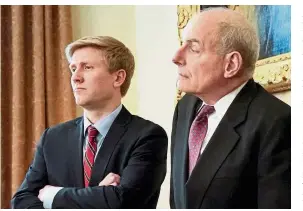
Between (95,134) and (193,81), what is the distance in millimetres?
343

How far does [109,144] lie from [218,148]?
0.33 m

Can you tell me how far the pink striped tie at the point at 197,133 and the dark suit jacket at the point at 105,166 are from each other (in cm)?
8

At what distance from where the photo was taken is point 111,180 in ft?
5.34

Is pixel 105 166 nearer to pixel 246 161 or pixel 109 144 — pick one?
pixel 109 144

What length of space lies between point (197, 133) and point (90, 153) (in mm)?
333

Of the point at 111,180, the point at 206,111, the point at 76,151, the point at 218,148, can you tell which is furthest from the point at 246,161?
the point at 76,151

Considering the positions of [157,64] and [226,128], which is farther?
[157,64]

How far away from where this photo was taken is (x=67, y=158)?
1.68 metres

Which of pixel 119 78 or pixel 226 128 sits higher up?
pixel 119 78

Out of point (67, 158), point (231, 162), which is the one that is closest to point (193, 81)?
point (231, 162)

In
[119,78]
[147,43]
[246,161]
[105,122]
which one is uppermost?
[147,43]

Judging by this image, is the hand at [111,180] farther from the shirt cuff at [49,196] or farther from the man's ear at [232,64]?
the man's ear at [232,64]

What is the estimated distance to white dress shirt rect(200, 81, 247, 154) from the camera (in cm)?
162
